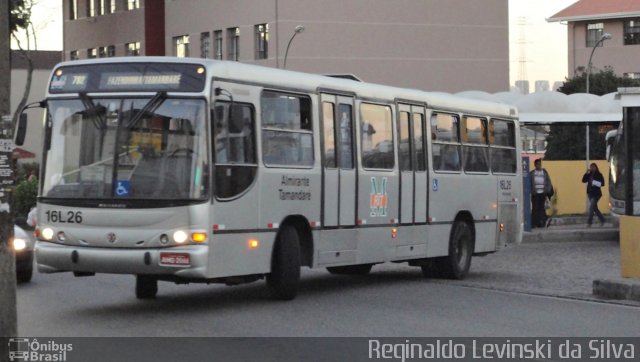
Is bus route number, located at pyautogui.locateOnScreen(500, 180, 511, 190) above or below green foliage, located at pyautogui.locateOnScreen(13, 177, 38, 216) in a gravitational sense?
above

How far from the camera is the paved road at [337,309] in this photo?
44.2 ft

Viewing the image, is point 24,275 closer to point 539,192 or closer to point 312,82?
point 312,82

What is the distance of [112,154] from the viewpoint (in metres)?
14.6

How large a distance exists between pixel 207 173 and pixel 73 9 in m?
66.7

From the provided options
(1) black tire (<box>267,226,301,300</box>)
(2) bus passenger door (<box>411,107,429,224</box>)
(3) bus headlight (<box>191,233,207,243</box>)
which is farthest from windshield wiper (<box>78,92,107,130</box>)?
(2) bus passenger door (<box>411,107,429,224</box>)

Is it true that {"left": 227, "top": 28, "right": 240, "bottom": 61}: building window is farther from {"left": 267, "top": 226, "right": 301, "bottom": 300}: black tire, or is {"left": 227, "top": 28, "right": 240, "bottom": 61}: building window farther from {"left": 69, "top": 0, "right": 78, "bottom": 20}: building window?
{"left": 267, "top": 226, "right": 301, "bottom": 300}: black tire

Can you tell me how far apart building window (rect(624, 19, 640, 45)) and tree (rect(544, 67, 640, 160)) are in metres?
10.2

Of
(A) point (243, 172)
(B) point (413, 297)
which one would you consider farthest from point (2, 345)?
(B) point (413, 297)

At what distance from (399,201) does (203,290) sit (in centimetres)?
321

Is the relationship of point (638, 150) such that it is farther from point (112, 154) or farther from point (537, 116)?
point (112, 154)

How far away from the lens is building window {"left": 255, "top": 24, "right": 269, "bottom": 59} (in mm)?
61844

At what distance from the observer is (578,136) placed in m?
72.6

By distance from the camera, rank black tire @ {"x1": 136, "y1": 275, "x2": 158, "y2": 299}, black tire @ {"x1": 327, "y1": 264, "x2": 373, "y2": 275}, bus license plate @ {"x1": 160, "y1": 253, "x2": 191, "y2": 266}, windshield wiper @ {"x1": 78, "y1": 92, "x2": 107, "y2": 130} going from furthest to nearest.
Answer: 1. black tire @ {"x1": 327, "y1": 264, "x2": 373, "y2": 275}
2. black tire @ {"x1": 136, "y1": 275, "x2": 158, "y2": 299}
3. windshield wiper @ {"x1": 78, "y1": 92, "x2": 107, "y2": 130}
4. bus license plate @ {"x1": 160, "y1": 253, "x2": 191, "y2": 266}

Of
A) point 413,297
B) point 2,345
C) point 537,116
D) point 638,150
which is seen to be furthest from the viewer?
point 537,116
